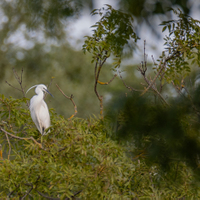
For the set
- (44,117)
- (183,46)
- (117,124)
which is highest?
(44,117)

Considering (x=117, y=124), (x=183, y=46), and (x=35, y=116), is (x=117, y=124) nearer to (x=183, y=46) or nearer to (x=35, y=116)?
(x=183, y=46)

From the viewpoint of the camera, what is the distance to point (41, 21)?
24.7 inches

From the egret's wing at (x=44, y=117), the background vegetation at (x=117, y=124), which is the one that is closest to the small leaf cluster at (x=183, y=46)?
the background vegetation at (x=117, y=124)

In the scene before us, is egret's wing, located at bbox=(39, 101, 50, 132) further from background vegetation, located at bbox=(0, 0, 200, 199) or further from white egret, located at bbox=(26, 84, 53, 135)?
background vegetation, located at bbox=(0, 0, 200, 199)

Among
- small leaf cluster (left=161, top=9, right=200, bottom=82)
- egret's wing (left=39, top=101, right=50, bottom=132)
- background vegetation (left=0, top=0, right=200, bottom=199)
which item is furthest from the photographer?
egret's wing (left=39, top=101, right=50, bottom=132)

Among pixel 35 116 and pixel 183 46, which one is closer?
pixel 183 46

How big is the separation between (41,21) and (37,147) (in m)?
1.11

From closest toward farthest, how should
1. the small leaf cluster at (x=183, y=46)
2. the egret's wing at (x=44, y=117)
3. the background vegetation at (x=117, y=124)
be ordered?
the background vegetation at (x=117, y=124) < the small leaf cluster at (x=183, y=46) < the egret's wing at (x=44, y=117)

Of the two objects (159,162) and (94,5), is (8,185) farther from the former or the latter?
(94,5)

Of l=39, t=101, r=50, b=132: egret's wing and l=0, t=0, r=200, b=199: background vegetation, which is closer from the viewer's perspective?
l=0, t=0, r=200, b=199: background vegetation

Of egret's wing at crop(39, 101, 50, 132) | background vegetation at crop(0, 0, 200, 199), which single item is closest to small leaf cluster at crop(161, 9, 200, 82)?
background vegetation at crop(0, 0, 200, 199)

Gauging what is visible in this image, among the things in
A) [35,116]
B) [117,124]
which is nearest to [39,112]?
[35,116]

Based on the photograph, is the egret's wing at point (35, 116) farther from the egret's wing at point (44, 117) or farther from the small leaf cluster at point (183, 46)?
the small leaf cluster at point (183, 46)

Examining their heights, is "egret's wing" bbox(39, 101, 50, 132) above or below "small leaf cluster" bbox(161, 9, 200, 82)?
above
